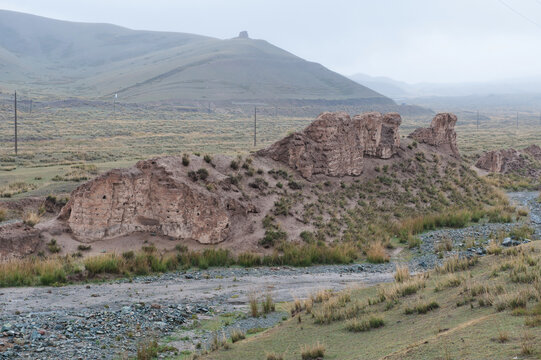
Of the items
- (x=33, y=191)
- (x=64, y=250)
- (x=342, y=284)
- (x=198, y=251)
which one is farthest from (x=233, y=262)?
(x=33, y=191)

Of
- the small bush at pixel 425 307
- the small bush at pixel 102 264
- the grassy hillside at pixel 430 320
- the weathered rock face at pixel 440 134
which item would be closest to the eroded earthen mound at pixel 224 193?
the small bush at pixel 102 264

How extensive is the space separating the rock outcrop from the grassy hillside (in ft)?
121

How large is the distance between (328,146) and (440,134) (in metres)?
15.5

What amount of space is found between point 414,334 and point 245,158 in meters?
19.4

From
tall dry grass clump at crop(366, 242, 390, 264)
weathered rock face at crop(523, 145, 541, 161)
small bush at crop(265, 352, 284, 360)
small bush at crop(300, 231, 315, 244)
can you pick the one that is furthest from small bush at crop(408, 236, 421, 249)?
weathered rock face at crop(523, 145, 541, 161)

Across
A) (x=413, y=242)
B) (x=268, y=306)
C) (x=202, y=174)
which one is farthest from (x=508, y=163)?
(x=268, y=306)

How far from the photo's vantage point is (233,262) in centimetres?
2058

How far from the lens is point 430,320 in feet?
32.6

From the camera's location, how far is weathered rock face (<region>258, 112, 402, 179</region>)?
29.7m

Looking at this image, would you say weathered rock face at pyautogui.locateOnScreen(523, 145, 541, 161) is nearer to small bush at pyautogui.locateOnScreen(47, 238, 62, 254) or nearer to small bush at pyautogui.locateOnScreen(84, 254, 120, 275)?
small bush at pyautogui.locateOnScreen(84, 254, 120, 275)

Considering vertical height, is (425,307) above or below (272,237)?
above

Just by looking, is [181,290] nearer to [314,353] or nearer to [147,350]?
[147,350]

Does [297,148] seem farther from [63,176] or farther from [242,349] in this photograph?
[242,349]

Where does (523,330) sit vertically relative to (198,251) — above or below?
above
